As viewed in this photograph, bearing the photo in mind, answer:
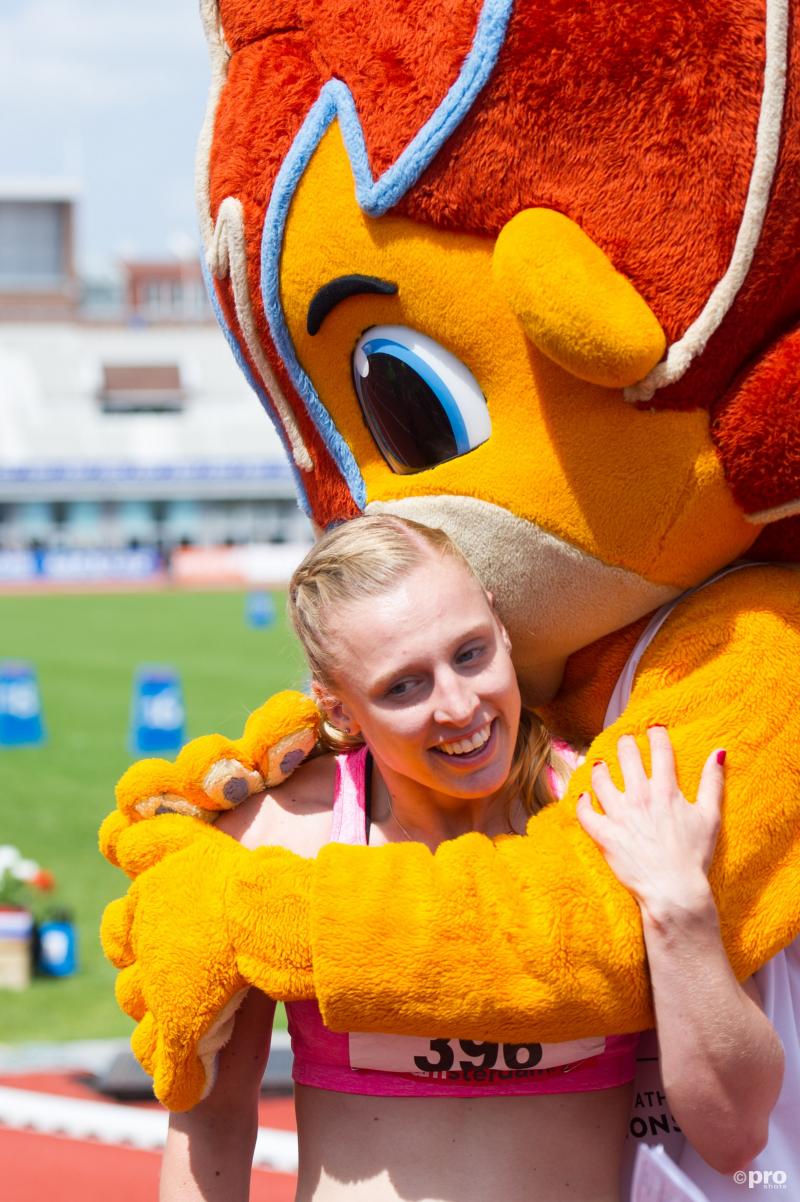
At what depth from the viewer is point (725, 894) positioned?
67.6 inches

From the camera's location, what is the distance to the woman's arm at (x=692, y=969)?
1660 millimetres

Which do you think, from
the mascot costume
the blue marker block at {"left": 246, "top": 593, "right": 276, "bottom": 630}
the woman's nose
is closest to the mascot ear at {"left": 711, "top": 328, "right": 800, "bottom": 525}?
the mascot costume

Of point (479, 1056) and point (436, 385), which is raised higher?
point (436, 385)

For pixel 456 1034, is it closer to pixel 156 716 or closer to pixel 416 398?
pixel 416 398

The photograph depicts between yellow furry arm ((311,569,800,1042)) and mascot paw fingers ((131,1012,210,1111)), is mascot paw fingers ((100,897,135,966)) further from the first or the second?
yellow furry arm ((311,569,800,1042))

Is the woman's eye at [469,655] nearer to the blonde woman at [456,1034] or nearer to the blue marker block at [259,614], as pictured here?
the blonde woman at [456,1034]

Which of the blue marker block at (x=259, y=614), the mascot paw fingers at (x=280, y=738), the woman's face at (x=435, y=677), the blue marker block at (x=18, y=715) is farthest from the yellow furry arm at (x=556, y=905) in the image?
the blue marker block at (x=259, y=614)

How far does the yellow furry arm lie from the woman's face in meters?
0.10

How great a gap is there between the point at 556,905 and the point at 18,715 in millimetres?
9567

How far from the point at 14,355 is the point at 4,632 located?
2937 centimetres

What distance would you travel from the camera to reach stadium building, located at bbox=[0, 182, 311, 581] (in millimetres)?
43938

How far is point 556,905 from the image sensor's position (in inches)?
66.4

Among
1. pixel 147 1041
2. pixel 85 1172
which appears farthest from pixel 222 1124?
pixel 85 1172

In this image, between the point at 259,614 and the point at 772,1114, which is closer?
the point at 772,1114
